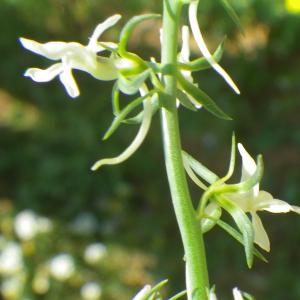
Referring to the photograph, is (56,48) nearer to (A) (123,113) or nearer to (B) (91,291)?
(A) (123,113)

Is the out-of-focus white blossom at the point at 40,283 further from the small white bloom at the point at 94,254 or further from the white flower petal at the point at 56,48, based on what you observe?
the white flower petal at the point at 56,48

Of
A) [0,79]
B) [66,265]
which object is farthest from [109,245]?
[0,79]

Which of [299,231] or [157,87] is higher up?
[157,87]

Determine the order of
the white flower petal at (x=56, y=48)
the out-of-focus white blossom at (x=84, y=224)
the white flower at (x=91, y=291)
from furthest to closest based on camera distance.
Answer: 1. the out-of-focus white blossom at (x=84, y=224)
2. the white flower at (x=91, y=291)
3. the white flower petal at (x=56, y=48)

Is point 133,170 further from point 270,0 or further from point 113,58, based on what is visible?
point 113,58

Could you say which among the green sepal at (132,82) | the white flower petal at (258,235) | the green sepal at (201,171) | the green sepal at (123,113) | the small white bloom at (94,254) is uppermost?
the green sepal at (132,82)

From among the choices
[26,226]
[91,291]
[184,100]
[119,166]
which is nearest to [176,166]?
[184,100]

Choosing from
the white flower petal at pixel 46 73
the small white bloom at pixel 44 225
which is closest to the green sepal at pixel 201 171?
the white flower petal at pixel 46 73
